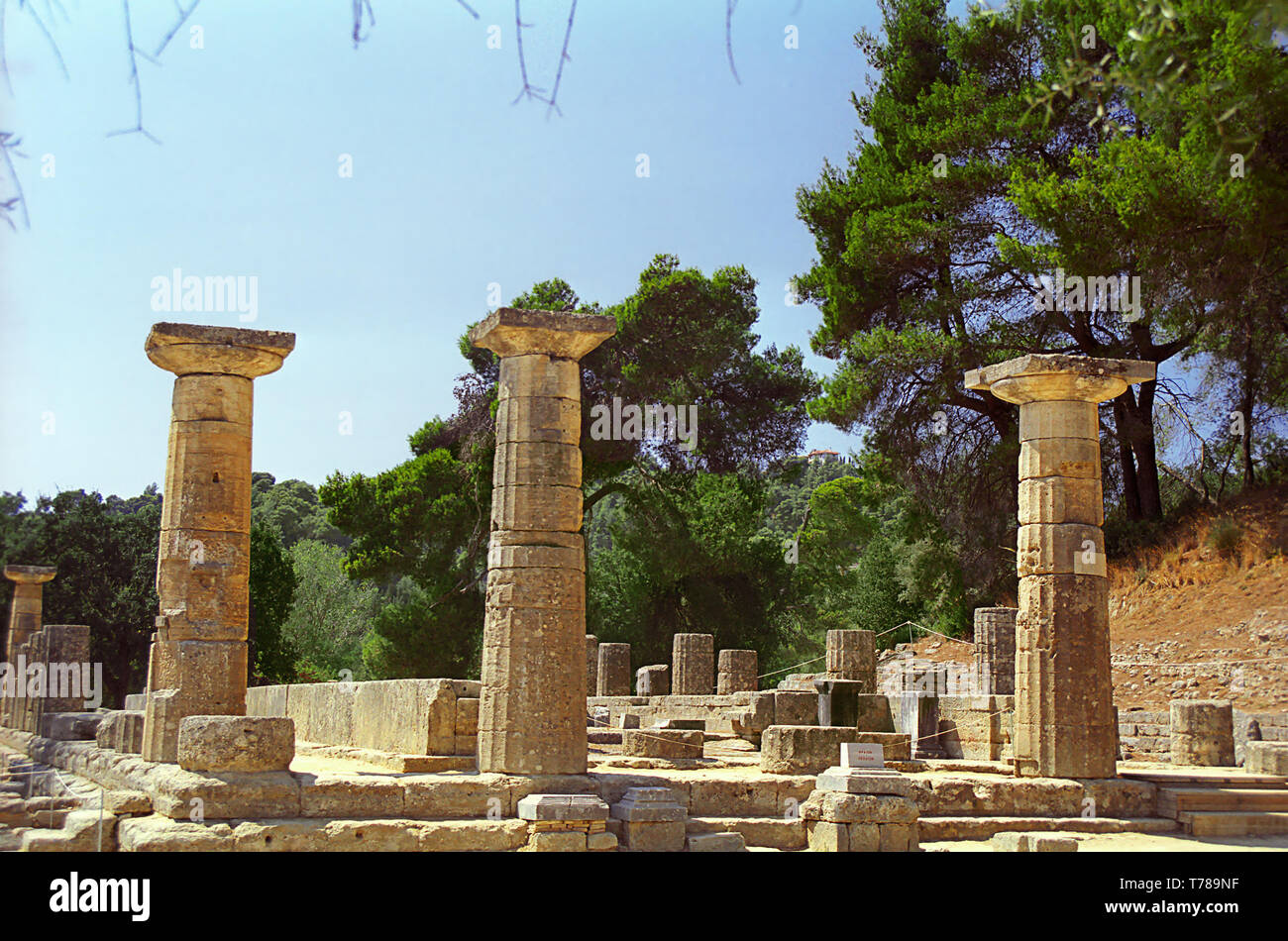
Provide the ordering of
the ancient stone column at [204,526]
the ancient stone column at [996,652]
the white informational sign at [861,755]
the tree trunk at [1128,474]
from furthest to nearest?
the tree trunk at [1128,474], the ancient stone column at [996,652], the ancient stone column at [204,526], the white informational sign at [861,755]

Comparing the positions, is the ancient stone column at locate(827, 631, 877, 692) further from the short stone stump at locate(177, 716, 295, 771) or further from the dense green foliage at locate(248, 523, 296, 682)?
the dense green foliage at locate(248, 523, 296, 682)

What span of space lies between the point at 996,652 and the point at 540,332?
1020cm

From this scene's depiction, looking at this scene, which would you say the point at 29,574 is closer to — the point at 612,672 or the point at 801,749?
the point at 612,672

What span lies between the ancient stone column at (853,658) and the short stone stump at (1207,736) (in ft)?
13.8

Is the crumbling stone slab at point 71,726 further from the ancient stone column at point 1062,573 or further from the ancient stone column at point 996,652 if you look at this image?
the ancient stone column at point 996,652

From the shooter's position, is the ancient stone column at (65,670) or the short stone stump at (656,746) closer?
the short stone stump at (656,746)

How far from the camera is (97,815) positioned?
9.53 m

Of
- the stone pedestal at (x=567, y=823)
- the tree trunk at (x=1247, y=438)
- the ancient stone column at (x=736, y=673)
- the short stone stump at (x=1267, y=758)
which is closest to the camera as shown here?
the stone pedestal at (x=567, y=823)

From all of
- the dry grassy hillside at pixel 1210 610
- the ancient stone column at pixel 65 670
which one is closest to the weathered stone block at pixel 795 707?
the dry grassy hillside at pixel 1210 610

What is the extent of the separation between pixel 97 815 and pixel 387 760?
9.77ft

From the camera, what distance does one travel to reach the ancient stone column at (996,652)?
18047 millimetres
